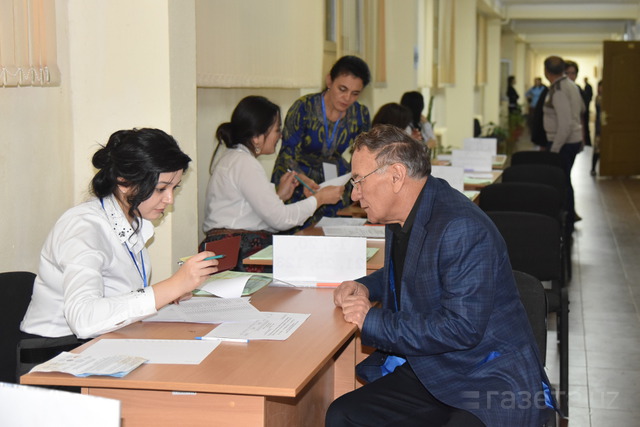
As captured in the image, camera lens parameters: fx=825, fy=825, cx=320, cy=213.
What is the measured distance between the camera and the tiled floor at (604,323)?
13.0ft

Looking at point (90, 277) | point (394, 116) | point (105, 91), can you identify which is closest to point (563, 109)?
point (394, 116)

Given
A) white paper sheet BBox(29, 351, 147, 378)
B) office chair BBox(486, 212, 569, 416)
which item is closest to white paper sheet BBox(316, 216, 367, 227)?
office chair BBox(486, 212, 569, 416)

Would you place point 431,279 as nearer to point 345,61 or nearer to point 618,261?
point 345,61

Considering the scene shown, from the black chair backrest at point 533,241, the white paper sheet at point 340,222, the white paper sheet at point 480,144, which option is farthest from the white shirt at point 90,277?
the white paper sheet at point 480,144

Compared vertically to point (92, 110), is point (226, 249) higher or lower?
lower

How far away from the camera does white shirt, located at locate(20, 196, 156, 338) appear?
7.66 ft

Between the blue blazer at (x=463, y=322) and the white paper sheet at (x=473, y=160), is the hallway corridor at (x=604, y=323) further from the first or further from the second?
the blue blazer at (x=463, y=322)

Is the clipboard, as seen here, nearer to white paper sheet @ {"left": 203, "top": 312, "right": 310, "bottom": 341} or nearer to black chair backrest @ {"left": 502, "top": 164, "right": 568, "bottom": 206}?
white paper sheet @ {"left": 203, "top": 312, "right": 310, "bottom": 341}

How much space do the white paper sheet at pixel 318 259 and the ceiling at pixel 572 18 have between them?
13.9 metres

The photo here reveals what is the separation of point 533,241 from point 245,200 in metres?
1.44

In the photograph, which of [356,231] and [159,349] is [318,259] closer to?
[159,349]

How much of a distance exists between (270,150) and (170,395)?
2.20m

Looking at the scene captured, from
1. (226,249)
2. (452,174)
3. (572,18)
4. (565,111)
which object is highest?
(572,18)

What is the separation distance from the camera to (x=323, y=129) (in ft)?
16.3
